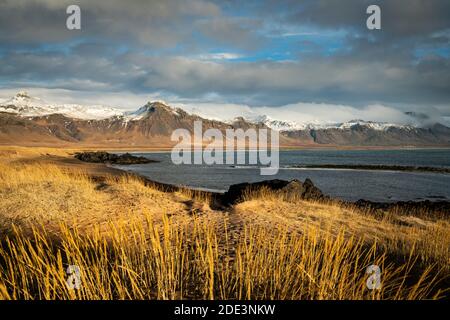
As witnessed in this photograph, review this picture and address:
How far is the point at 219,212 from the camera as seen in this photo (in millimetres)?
11109

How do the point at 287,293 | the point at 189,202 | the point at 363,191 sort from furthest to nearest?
the point at 363,191
the point at 189,202
the point at 287,293

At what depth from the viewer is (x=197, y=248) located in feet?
18.9

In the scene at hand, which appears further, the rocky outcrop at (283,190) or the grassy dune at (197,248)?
the rocky outcrop at (283,190)

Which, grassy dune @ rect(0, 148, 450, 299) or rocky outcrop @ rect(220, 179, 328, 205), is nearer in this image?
grassy dune @ rect(0, 148, 450, 299)

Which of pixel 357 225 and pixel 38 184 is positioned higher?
pixel 38 184

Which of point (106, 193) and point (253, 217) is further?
point (106, 193)

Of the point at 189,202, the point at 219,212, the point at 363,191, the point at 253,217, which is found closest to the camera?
the point at 253,217

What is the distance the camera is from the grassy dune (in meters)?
4.49

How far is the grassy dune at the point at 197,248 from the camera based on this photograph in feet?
14.7

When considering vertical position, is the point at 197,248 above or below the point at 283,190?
above

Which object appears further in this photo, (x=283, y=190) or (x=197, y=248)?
(x=283, y=190)
